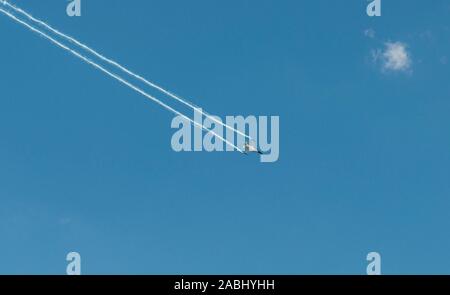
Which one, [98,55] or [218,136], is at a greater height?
[98,55]

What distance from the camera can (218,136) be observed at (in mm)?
132875
